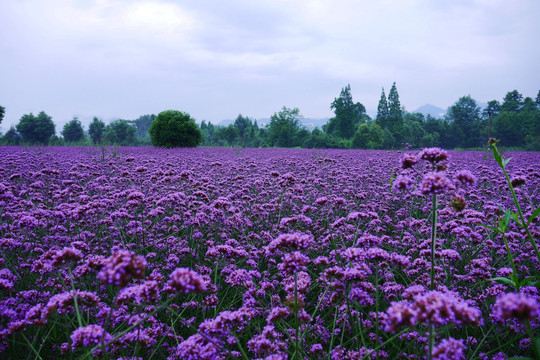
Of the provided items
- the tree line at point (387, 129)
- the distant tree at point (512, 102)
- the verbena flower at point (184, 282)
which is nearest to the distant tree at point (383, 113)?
the tree line at point (387, 129)

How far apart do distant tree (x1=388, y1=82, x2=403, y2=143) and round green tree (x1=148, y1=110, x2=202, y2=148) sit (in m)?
48.9

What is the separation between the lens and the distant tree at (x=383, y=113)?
67.1 meters

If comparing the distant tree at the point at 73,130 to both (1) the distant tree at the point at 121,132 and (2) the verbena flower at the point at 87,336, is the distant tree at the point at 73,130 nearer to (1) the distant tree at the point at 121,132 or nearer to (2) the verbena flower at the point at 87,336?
(1) the distant tree at the point at 121,132

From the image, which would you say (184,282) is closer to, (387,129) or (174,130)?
(174,130)

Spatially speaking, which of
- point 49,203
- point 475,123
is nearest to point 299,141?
point 475,123

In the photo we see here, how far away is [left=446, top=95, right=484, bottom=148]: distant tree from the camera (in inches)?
2963

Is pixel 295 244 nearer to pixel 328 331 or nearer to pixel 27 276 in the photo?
pixel 328 331

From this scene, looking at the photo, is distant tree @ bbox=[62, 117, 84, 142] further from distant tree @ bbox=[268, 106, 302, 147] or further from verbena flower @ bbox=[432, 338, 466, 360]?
verbena flower @ bbox=[432, 338, 466, 360]

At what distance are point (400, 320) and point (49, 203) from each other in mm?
6427

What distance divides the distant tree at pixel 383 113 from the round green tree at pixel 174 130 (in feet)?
164

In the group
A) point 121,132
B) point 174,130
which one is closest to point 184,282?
point 174,130

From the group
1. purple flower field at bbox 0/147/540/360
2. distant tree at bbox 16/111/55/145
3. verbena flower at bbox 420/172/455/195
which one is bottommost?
purple flower field at bbox 0/147/540/360

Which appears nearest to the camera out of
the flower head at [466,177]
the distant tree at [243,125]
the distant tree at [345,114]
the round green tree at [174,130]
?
the flower head at [466,177]

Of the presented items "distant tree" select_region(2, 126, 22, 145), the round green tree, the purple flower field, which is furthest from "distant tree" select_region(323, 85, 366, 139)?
the purple flower field
